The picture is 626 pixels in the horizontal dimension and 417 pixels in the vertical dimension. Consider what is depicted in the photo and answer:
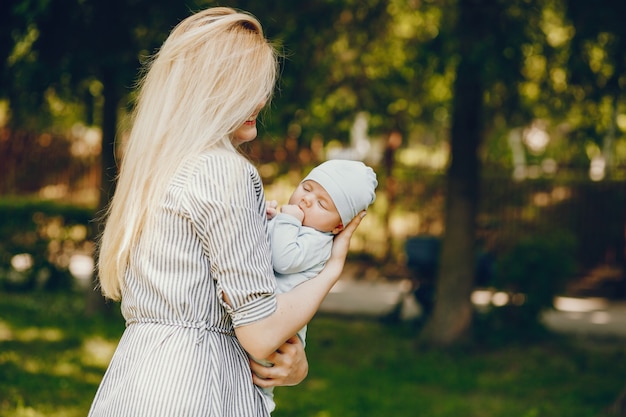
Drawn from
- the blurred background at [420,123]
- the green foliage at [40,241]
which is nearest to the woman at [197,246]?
the blurred background at [420,123]

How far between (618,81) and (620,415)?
3.38m

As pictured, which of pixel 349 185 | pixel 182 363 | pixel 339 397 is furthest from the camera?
pixel 339 397

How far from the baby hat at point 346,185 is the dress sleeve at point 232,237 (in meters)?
0.32

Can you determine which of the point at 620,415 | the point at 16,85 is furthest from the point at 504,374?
the point at 16,85

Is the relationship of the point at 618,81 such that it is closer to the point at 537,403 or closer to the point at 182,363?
the point at 537,403

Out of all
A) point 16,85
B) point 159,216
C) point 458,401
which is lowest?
point 458,401

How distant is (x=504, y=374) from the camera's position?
25.2 feet

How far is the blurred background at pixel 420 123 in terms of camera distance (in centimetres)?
740

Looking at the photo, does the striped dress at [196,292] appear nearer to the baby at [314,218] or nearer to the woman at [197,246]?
the woman at [197,246]

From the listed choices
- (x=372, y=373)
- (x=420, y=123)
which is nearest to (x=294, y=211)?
(x=372, y=373)

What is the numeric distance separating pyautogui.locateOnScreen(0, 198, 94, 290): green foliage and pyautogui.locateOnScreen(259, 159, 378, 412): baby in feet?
29.2

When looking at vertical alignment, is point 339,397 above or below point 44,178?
below

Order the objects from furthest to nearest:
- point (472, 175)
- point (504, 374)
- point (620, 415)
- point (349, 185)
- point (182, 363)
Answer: point (472, 175)
point (504, 374)
point (620, 415)
point (349, 185)
point (182, 363)

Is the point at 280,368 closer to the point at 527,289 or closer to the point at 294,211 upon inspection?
the point at 294,211
